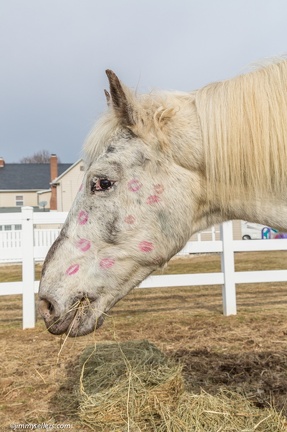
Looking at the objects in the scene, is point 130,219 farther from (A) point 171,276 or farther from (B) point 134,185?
(A) point 171,276

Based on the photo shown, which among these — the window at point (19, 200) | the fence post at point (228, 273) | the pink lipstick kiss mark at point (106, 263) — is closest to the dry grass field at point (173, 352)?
the fence post at point (228, 273)

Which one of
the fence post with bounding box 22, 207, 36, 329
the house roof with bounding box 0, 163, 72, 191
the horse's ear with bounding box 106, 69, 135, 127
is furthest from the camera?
the house roof with bounding box 0, 163, 72, 191

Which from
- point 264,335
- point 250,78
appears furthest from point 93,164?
point 264,335

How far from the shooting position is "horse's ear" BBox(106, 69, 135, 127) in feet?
6.79

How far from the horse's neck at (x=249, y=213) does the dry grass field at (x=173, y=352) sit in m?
0.84

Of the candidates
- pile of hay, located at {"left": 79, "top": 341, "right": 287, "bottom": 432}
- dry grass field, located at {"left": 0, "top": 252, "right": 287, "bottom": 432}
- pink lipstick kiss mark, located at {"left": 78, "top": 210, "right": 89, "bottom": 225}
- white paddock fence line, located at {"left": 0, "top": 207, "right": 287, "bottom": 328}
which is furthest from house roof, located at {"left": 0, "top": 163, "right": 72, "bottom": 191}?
pink lipstick kiss mark, located at {"left": 78, "top": 210, "right": 89, "bottom": 225}

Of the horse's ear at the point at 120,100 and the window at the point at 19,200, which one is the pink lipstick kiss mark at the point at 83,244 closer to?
the horse's ear at the point at 120,100

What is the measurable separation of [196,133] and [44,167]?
43.6 metres

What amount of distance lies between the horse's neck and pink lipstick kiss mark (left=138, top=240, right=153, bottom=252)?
34 cm

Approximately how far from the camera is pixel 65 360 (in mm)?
4359

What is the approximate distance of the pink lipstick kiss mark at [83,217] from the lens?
7.50ft

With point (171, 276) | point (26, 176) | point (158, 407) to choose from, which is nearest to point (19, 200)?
point (26, 176)

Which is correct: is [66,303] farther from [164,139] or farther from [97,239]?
[164,139]

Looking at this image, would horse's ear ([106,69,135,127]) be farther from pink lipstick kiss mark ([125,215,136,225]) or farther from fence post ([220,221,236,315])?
fence post ([220,221,236,315])
